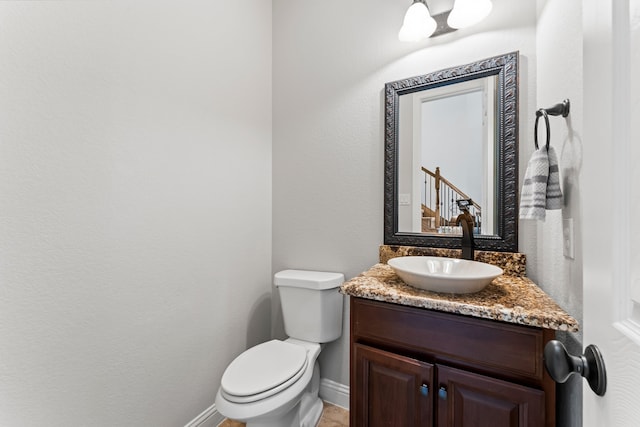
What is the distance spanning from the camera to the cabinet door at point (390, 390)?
101 centimetres

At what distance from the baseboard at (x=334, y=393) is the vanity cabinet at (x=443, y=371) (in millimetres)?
621

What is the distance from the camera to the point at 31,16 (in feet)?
3.05

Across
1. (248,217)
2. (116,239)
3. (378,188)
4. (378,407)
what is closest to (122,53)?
(116,239)

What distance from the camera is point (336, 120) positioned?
177cm

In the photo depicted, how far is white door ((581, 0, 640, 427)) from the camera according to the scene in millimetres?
355

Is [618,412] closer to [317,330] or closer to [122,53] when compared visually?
[317,330]

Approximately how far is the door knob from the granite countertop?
1.35ft

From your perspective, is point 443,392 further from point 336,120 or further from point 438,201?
point 336,120

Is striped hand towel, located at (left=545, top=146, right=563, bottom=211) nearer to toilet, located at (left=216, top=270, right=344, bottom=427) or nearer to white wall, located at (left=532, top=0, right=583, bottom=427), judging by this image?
white wall, located at (left=532, top=0, right=583, bottom=427)

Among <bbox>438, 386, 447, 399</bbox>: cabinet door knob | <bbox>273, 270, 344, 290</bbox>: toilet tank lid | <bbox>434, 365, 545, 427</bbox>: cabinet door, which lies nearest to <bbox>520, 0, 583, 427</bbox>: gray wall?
<bbox>434, 365, 545, 427</bbox>: cabinet door

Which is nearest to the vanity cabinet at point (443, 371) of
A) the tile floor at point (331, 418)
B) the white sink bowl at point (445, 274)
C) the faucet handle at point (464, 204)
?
the white sink bowl at point (445, 274)

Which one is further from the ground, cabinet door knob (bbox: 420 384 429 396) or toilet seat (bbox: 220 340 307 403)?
cabinet door knob (bbox: 420 384 429 396)

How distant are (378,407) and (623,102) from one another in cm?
118

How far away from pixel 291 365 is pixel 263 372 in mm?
134
